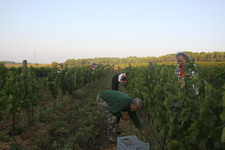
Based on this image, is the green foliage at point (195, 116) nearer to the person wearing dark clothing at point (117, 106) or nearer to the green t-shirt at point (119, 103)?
the person wearing dark clothing at point (117, 106)

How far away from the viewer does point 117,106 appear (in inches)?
136

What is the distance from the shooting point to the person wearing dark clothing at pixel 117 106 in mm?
3328

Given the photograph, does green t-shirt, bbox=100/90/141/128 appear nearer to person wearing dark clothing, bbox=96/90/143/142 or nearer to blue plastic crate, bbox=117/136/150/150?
person wearing dark clothing, bbox=96/90/143/142

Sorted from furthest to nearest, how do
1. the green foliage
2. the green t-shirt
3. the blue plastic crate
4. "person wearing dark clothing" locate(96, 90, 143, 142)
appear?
the green t-shirt, "person wearing dark clothing" locate(96, 90, 143, 142), the blue plastic crate, the green foliage

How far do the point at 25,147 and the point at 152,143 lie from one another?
2545 mm

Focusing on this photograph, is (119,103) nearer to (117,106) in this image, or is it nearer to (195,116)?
(117,106)

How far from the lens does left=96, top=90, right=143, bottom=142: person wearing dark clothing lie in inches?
131

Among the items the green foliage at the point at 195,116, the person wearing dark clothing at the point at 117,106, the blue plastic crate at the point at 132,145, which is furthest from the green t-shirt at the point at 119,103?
the green foliage at the point at 195,116

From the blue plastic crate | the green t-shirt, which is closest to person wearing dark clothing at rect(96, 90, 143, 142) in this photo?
the green t-shirt

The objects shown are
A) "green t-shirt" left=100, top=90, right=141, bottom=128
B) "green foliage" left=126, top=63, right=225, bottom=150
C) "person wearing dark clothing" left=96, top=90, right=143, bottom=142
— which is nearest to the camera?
"green foliage" left=126, top=63, right=225, bottom=150

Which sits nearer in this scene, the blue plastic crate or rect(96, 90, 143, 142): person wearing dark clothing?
the blue plastic crate

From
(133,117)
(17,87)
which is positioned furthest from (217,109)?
(17,87)

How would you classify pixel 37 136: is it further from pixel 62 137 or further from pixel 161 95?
pixel 161 95

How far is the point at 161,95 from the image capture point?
300 centimetres
